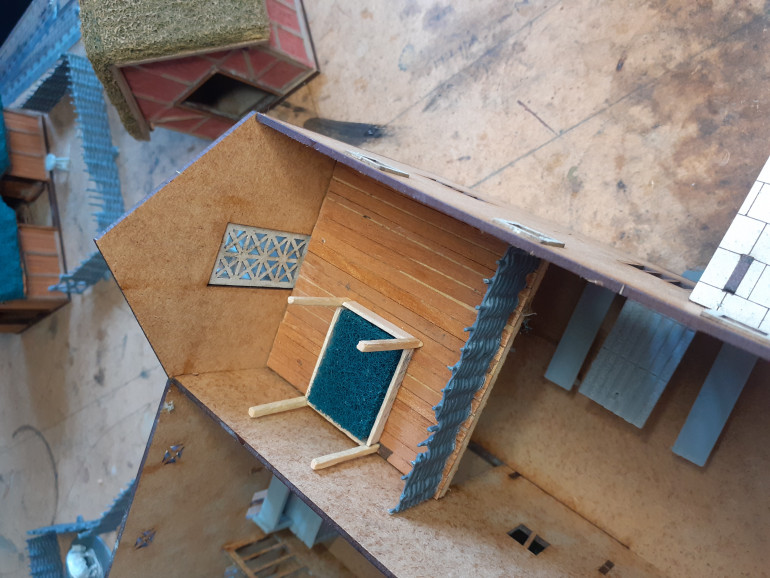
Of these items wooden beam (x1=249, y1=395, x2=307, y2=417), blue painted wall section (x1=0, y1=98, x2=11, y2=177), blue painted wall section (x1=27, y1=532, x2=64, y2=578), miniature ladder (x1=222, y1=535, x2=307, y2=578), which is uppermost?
blue painted wall section (x1=0, y1=98, x2=11, y2=177)

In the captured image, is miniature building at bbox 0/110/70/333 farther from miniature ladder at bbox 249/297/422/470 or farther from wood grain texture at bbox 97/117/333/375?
miniature ladder at bbox 249/297/422/470

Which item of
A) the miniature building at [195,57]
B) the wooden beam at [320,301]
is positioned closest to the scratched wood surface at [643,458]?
the wooden beam at [320,301]

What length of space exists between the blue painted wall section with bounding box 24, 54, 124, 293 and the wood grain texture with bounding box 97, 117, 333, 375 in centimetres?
184

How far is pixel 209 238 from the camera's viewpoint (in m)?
2.15

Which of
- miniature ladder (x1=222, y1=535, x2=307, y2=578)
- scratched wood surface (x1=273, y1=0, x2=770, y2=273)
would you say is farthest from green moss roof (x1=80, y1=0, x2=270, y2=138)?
miniature ladder (x1=222, y1=535, x2=307, y2=578)

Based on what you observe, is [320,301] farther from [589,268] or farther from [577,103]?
[577,103]

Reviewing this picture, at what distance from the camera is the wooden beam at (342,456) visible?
6.54 ft

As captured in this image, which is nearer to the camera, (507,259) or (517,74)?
(507,259)

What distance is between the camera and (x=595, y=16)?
258 centimetres

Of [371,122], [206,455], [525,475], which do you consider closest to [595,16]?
[371,122]

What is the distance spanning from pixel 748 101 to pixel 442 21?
1.48m

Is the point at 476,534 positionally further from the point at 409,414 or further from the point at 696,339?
the point at 696,339

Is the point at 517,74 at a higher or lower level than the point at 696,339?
higher

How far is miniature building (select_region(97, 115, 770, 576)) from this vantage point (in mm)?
1934
